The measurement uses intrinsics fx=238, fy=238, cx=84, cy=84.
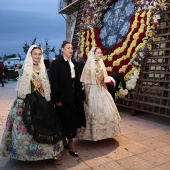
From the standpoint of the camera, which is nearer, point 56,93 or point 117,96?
point 56,93

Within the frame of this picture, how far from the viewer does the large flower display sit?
5621 millimetres

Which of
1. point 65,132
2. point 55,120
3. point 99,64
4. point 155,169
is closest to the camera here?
point 155,169

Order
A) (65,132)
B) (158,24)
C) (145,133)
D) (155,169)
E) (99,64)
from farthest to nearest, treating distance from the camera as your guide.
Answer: (158,24) < (145,133) < (99,64) < (65,132) < (155,169)

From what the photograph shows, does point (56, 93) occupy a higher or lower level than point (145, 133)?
higher

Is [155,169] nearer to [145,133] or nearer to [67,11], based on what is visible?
[145,133]

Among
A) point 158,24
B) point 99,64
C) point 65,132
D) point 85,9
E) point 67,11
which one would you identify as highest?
point 67,11

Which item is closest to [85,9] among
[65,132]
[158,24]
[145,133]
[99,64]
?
[158,24]

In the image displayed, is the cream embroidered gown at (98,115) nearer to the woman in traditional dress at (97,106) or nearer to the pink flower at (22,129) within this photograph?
the woman in traditional dress at (97,106)

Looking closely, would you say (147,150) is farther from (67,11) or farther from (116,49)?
(67,11)

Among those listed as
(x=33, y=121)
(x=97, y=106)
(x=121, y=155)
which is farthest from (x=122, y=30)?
(x=33, y=121)

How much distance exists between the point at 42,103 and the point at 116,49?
154 inches

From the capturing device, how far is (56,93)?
11.5 feet

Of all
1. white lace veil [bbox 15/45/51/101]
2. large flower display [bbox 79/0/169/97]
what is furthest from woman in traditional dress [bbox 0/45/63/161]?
large flower display [bbox 79/0/169/97]

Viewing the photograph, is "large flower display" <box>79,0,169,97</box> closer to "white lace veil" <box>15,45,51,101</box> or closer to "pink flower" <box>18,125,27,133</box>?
"white lace veil" <box>15,45,51,101</box>
